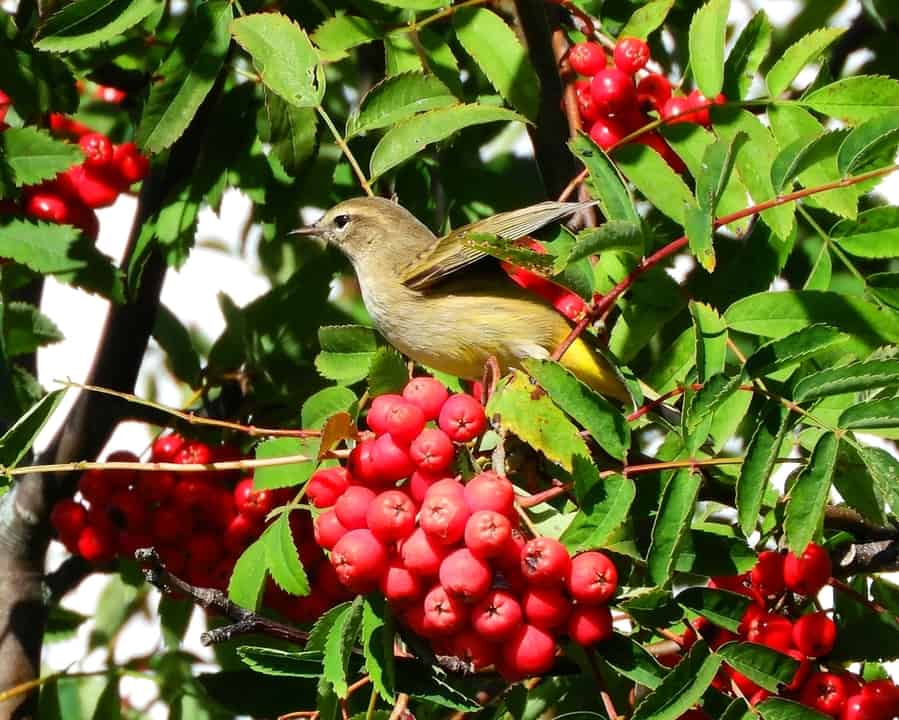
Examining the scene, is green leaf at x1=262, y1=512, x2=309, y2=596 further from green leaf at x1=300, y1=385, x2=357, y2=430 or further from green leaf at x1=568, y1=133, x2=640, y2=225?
green leaf at x1=568, y1=133, x2=640, y2=225

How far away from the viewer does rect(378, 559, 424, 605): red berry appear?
7.67ft

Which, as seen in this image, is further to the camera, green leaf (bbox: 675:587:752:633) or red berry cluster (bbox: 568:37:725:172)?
red berry cluster (bbox: 568:37:725:172)

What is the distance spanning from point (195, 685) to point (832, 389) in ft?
7.78

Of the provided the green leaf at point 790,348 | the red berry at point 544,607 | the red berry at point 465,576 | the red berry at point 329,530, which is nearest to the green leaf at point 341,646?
the red berry at point 329,530

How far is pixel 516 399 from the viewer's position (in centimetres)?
243

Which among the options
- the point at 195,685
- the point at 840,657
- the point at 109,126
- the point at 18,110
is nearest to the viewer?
the point at 840,657

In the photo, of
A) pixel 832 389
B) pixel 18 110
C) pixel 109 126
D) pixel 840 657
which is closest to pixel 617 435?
pixel 832 389

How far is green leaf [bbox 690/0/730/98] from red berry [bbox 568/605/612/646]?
1.34 metres

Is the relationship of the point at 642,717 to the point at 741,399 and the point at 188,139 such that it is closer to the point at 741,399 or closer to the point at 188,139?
the point at 741,399

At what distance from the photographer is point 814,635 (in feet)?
8.28

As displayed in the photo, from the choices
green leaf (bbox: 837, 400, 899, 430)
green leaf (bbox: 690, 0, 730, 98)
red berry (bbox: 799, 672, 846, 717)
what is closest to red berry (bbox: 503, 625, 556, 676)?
red berry (bbox: 799, 672, 846, 717)

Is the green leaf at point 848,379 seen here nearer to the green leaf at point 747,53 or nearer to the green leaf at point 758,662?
the green leaf at point 758,662

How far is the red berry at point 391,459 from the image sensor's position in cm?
239

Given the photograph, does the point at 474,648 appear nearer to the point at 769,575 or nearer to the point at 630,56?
the point at 769,575
